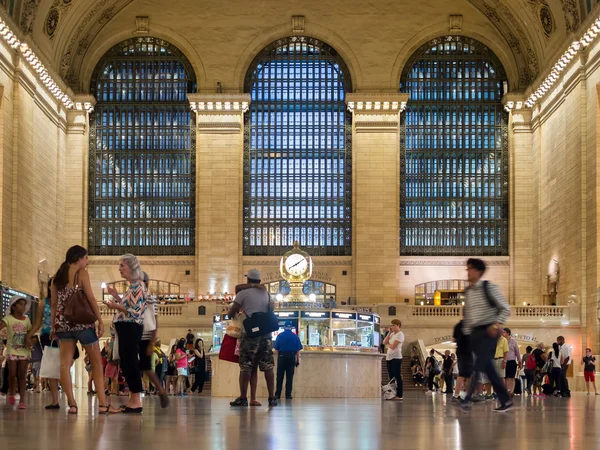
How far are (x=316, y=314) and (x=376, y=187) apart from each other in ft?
80.2

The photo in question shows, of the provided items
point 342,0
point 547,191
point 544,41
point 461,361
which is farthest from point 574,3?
point 461,361

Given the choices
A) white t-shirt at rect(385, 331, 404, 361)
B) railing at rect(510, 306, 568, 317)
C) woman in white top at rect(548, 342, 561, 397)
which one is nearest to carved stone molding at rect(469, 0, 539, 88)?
railing at rect(510, 306, 568, 317)

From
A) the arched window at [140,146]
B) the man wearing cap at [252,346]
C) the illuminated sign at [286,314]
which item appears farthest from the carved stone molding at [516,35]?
the man wearing cap at [252,346]

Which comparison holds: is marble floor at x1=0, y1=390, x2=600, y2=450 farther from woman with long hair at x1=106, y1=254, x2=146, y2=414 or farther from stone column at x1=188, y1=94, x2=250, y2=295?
stone column at x1=188, y1=94, x2=250, y2=295

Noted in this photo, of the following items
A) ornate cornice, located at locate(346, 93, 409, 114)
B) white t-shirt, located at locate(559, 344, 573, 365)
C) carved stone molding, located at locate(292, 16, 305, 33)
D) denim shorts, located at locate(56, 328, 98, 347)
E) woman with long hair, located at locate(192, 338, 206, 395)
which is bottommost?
woman with long hair, located at locate(192, 338, 206, 395)

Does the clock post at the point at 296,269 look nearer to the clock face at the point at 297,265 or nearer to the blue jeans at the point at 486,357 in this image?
the clock face at the point at 297,265

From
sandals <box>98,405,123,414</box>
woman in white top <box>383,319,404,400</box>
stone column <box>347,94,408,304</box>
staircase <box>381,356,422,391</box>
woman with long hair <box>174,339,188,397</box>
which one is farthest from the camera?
stone column <box>347,94,408,304</box>

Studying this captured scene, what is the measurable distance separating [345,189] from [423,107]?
15.4 ft

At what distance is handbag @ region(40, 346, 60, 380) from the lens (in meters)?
13.7

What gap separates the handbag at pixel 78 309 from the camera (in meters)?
12.5

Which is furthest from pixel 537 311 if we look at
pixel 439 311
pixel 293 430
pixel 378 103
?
pixel 293 430

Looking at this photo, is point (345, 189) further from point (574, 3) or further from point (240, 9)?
point (574, 3)

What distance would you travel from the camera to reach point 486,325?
1325cm

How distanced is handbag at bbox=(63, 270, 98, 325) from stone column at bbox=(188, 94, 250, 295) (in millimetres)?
34900
